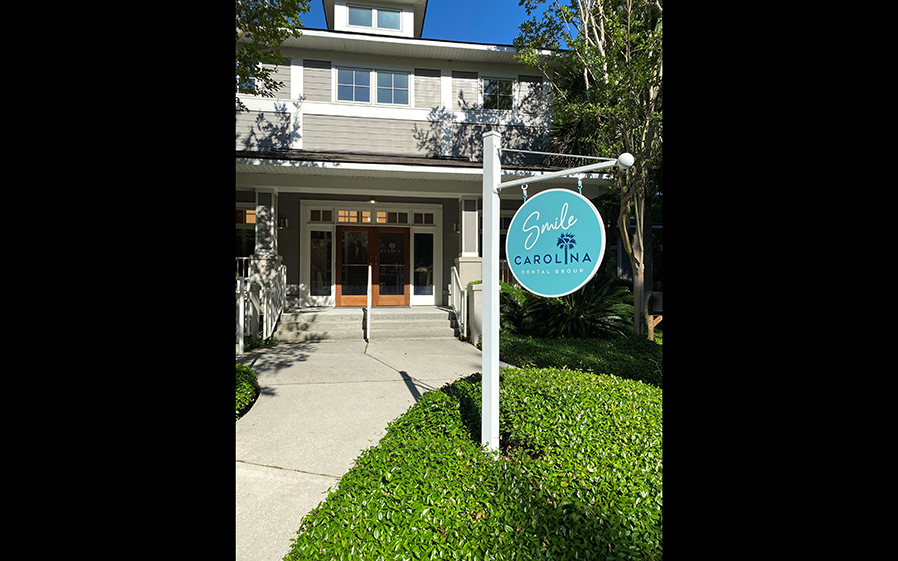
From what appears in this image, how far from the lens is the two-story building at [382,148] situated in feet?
31.7

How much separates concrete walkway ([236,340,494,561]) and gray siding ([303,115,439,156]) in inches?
191

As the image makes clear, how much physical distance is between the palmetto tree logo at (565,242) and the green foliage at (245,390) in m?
3.56

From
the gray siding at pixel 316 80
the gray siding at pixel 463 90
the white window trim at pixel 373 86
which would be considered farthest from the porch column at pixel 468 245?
the gray siding at pixel 316 80

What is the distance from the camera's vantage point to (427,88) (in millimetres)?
10789

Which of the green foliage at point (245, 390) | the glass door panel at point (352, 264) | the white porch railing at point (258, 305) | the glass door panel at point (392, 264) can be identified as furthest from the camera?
the glass door panel at point (392, 264)

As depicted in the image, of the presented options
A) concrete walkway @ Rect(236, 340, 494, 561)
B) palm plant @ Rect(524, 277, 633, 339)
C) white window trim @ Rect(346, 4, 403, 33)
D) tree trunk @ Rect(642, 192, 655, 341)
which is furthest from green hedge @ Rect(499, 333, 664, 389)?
white window trim @ Rect(346, 4, 403, 33)

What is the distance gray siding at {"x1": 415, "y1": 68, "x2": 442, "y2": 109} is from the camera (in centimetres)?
1076

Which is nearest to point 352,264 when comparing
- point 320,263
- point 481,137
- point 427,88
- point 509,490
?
point 320,263

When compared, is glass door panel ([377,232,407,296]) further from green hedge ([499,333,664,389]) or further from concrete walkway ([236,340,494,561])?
green hedge ([499,333,664,389])

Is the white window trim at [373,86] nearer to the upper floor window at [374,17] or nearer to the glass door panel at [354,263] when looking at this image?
the upper floor window at [374,17]
